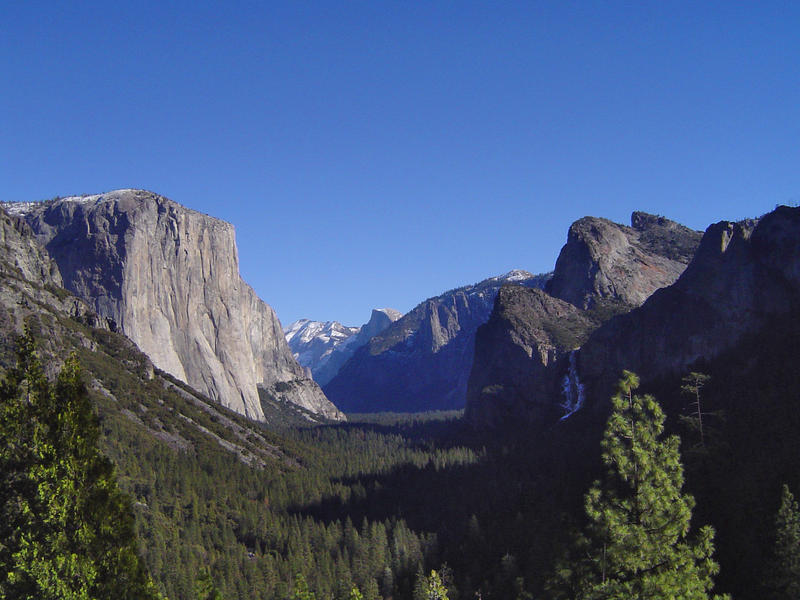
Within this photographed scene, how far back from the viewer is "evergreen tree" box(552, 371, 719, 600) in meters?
23.5

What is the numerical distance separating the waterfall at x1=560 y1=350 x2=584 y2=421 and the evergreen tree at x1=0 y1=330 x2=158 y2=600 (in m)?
157

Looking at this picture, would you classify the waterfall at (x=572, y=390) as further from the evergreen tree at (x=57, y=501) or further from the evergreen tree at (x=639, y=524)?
the evergreen tree at (x=57, y=501)

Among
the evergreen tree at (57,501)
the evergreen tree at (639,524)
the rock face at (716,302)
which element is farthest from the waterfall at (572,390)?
the evergreen tree at (57,501)

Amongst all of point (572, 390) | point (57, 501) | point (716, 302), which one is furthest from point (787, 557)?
point (572, 390)

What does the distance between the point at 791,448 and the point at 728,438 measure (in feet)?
40.5

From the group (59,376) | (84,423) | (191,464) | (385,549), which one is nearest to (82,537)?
(84,423)

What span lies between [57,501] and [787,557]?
1676 inches

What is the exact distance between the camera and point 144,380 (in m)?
165

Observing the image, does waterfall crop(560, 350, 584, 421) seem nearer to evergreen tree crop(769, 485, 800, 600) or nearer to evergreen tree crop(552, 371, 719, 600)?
evergreen tree crop(769, 485, 800, 600)

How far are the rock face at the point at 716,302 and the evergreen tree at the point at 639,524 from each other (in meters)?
113

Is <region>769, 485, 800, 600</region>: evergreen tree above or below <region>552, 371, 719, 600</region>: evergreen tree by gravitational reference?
below

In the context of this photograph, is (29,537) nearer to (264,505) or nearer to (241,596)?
(241,596)

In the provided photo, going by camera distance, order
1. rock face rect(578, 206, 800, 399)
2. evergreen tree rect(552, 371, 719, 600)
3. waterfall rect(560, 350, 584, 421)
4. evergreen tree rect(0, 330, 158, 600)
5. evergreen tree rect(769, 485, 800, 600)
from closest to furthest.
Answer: evergreen tree rect(0, 330, 158, 600)
evergreen tree rect(552, 371, 719, 600)
evergreen tree rect(769, 485, 800, 600)
rock face rect(578, 206, 800, 399)
waterfall rect(560, 350, 584, 421)

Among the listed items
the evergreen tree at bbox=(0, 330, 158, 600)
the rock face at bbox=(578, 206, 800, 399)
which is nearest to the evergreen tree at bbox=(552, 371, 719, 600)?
the evergreen tree at bbox=(0, 330, 158, 600)
